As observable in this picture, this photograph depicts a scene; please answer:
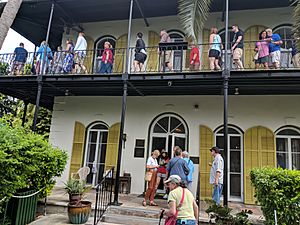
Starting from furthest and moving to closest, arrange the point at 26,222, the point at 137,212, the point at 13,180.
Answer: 1. the point at 137,212
2. the point at 26,222
3. the point at 13,180

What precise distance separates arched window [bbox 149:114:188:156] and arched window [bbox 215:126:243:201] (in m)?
1.25

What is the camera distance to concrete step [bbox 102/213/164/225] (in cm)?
548

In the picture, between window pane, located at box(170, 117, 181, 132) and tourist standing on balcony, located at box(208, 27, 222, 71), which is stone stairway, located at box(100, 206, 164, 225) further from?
tourist standing on balcony, located at box(208, 27, 222, 71)

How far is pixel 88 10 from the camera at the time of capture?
373 inches

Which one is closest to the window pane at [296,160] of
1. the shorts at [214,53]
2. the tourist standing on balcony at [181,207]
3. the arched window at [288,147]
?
the arched window at [288,147]

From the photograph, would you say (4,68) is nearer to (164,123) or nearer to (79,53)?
(79,53)

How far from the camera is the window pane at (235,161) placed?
822 centimetres

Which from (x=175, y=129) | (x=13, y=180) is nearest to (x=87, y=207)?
(x=13, y=180)

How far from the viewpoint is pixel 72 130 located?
970 centimetres

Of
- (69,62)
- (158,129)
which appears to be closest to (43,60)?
(69,62)

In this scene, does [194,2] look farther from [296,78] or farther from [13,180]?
[13,180]

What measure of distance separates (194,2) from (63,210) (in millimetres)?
6592

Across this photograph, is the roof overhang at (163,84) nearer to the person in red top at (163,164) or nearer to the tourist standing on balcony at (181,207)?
the person in red top at (163,164)

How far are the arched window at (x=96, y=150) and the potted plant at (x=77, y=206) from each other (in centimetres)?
344
